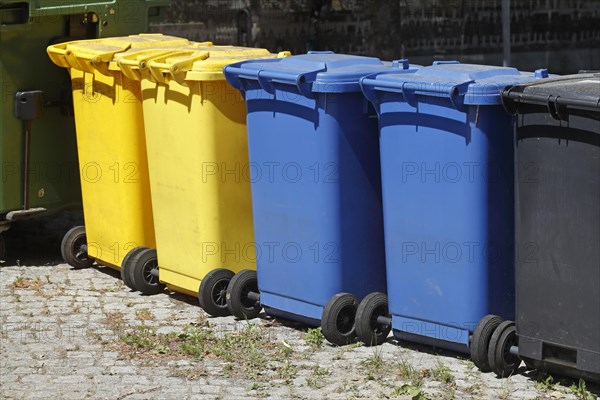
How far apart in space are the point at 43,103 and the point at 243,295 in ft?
7.63

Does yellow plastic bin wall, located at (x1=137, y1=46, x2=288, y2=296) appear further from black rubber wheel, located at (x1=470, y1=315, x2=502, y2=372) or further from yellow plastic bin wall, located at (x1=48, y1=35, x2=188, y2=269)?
black rubber wheel, located at (x1=470, y1=315, x2=502, y2=372)

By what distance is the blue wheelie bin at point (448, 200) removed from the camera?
5836 millimetres

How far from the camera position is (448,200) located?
19.6 feet

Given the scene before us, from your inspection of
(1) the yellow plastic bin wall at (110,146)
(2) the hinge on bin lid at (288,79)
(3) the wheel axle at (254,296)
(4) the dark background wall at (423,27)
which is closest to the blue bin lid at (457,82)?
(2) the hinge on bin lid at (288,79)

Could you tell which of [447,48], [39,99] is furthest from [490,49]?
[39,99]

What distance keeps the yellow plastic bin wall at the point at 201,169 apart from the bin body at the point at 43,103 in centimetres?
128

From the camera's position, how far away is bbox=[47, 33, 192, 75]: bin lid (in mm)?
7707

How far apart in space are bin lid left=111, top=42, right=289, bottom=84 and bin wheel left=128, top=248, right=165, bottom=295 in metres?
1.14

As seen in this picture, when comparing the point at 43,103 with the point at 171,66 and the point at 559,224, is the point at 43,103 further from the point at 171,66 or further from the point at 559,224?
the point at 559,224

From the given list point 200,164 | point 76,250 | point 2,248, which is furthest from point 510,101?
point 2,248

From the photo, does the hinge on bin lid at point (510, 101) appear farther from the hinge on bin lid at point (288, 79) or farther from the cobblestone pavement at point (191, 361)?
the cobblestone pavement at point (191, 361)

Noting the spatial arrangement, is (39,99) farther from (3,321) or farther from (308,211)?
(308,211)

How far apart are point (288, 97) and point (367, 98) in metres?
0.50

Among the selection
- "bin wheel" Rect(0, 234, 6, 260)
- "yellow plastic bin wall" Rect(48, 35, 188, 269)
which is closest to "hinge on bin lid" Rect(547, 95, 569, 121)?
"yellow plastic bin wall" Rect(48, 35, 188, 269)
